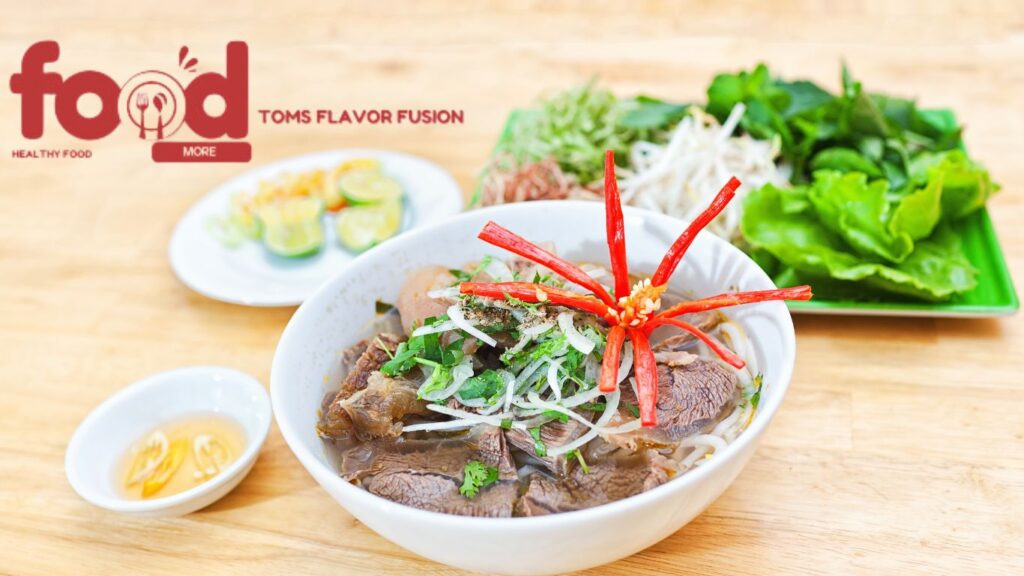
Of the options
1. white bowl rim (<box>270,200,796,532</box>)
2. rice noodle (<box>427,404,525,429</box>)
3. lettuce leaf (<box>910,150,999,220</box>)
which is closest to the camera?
white bowl rim (<box>270,200,796,532</box>)

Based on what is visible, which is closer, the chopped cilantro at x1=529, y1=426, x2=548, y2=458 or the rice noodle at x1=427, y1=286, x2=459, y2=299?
the chopped cilantro at x1=529, y1=426, x2=548, y2=458

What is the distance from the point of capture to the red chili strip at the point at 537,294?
1.48 metres

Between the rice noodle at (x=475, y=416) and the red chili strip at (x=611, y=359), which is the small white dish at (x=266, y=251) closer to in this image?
the rice noodle at (x=475, y=416)

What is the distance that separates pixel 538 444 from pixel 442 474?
0.58 ft

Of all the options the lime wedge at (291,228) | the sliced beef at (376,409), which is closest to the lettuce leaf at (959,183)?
the sliced beef at (376,409)

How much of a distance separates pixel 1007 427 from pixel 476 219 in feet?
4.08

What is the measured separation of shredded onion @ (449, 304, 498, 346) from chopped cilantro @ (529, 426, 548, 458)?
0.60 ft

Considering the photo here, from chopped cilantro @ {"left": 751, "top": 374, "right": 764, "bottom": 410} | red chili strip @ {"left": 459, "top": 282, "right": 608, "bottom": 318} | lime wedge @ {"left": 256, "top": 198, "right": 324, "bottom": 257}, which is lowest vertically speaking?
lime wedge @ {"left": 256, "top": 198, "right": 324, "bottom": 257}

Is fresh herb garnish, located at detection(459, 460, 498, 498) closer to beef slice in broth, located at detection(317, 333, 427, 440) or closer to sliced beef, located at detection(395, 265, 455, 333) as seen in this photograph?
beef slice in broth, located at detection(317, 333, 427, 440)

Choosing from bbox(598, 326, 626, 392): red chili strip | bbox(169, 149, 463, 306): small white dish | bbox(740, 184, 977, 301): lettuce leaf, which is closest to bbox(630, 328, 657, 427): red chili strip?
bbox(598, 326, 626, 392): red chili strip

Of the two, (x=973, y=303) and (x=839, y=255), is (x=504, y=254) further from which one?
(x=973, y=303)

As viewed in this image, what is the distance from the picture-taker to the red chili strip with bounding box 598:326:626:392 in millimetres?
1364

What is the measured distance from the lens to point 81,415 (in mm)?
2082

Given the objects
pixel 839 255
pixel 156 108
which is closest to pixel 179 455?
pixel 839 255
